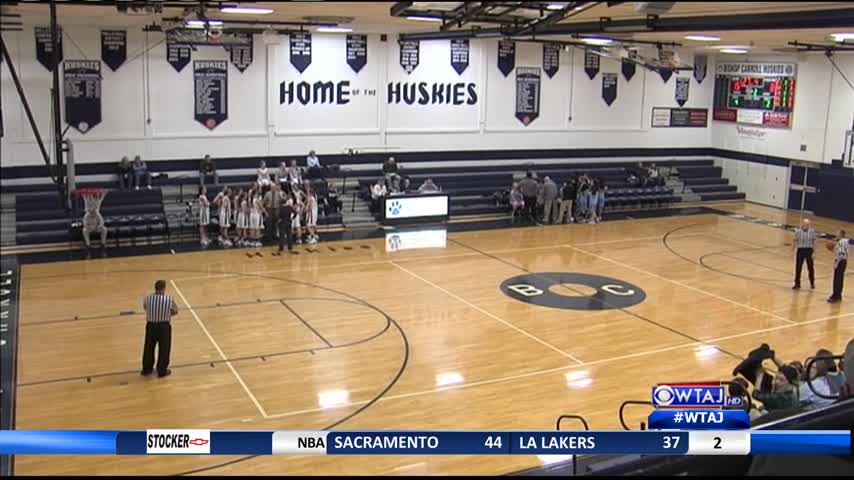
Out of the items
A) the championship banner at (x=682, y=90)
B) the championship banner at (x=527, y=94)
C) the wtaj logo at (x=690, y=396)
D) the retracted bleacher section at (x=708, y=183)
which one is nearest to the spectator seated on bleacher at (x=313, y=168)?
the championship banner at (x=527, y=94)

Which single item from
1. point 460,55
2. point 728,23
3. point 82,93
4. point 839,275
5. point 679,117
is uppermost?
point 460,55

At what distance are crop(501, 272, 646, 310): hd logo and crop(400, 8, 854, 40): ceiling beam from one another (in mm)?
5142

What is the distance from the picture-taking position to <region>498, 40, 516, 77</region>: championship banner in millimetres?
27938

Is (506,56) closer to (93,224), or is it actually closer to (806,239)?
(806,239)

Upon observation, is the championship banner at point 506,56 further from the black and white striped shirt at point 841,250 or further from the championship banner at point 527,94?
the black and white striped shirt at point 841,250

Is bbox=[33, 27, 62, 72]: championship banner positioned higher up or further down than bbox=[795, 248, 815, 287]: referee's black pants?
higher up

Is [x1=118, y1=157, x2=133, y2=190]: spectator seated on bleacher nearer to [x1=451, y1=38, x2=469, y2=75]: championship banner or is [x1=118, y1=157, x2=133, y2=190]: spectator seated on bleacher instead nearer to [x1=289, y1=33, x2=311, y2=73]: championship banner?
[x1=289, y1=33, x2=311, y2=73]: championship banner

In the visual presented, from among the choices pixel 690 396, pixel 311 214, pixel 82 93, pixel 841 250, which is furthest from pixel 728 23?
pixel 82 93

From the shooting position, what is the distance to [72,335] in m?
13.6

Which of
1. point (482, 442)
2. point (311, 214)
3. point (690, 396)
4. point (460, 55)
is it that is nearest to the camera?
point (482, 442)

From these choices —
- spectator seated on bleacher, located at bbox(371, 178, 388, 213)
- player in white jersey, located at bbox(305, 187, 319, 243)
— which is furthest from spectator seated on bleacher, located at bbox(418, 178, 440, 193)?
player in white jersey, located at bbox(305, 187, 319, 243)

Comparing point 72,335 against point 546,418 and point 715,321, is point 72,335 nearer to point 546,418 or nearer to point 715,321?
point 546,418

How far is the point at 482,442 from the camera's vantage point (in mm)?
3684

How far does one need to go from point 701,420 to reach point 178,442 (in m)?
2.47
